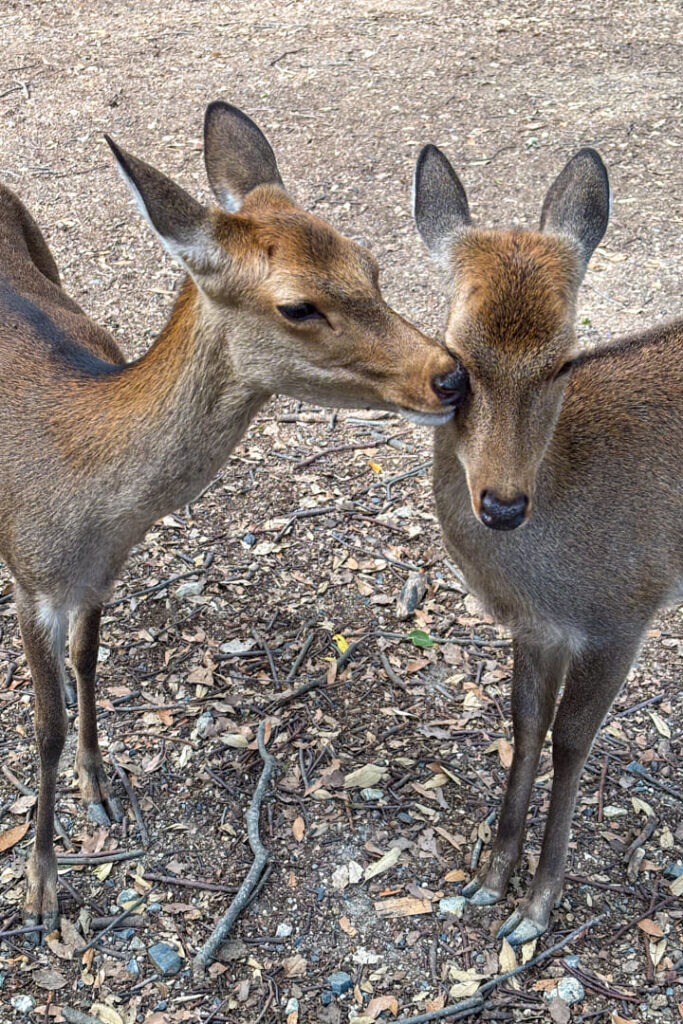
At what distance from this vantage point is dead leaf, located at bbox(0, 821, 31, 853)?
4168mm

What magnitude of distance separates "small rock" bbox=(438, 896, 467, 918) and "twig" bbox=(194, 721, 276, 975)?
67cm

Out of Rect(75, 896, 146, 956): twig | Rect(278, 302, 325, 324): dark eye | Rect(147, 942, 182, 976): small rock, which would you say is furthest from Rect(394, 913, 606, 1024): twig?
Rect(278, 302, 325, 324): dark eye

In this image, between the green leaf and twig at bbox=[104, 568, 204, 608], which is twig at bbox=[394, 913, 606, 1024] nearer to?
the green leaf

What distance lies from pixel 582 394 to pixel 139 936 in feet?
8.06

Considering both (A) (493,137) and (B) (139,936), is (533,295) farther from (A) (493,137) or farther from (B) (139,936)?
(A) (493,137)

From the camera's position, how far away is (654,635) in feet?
16.6

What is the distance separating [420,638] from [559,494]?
5.42 ft

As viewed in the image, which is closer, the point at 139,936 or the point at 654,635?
the point at 139,936

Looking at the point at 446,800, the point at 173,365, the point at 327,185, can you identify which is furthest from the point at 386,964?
the point at 327,185

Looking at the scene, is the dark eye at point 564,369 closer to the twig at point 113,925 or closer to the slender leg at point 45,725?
the slender leg at point 45,725

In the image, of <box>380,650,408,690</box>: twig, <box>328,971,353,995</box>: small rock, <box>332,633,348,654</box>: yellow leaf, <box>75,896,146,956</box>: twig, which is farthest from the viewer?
<box>332,633,348,654</box>: yellow leaf

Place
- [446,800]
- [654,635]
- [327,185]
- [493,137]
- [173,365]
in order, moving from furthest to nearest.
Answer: [493,137] < [327,185] < [654,635] < [446,800] < [173,365]

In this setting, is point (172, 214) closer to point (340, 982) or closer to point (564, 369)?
point (564, 369)

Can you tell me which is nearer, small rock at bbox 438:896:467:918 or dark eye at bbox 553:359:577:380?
dark eye at bbox 553:359:577:380
